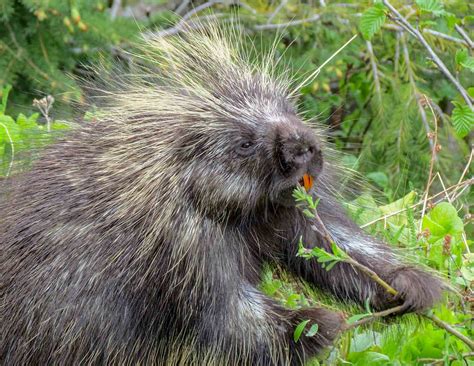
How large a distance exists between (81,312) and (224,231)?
0.43 metres

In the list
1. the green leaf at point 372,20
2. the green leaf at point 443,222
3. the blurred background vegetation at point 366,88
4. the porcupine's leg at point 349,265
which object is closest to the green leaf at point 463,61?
the blurred background vegetation at point 366,88

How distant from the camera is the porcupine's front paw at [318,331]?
2.35 metres

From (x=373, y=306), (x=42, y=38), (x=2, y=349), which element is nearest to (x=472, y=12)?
(x=42, y=38)

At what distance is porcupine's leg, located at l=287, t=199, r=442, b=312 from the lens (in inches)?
103

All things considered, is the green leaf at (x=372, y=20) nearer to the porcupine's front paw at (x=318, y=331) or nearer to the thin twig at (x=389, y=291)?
the thin twig at (x=389, y=291)

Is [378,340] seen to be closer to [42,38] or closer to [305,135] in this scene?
[305,135]

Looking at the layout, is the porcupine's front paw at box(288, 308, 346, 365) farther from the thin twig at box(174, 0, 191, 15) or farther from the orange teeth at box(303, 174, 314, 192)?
the thin twig at box(174, 0, 191, 15)

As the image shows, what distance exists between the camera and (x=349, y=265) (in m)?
2.65

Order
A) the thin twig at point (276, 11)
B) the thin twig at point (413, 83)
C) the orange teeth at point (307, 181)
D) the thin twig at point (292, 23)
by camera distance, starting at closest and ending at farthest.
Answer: the orange teeth at point (307, 181), the thin twig at point (413, 83), the thin twig at point (292, 23), the thin twig at point (276, 11)

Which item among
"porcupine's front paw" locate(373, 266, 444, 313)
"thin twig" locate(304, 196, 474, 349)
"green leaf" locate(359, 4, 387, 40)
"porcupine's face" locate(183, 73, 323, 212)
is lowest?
"porcupine's front paw" locate(373, 266, 444, 313)

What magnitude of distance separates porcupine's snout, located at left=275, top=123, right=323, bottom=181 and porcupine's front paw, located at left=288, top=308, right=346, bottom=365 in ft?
1.21

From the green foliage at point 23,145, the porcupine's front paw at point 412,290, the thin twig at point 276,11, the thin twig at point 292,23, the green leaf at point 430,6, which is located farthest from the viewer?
the thin twig at point 276,11

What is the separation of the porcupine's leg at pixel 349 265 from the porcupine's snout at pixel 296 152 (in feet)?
1.15

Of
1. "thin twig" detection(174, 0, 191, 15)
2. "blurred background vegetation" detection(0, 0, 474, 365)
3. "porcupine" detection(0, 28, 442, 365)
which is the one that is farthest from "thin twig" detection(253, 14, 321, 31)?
"porcupine" detection(0, 28, 442, 365)
